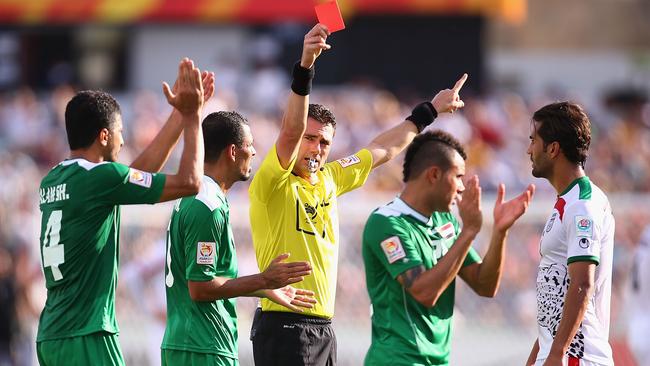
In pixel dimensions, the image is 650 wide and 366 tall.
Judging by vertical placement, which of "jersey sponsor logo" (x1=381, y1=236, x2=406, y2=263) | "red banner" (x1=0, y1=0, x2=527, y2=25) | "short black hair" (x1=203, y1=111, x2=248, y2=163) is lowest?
"jersey sponsor logo" (x1=381, y1=236, x2=406, y2=263)

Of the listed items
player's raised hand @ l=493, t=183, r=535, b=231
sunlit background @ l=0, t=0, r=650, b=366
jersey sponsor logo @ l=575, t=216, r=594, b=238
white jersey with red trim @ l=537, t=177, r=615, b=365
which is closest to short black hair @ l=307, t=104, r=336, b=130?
player's raised hand @ l=493, t=183, r=535, b=231

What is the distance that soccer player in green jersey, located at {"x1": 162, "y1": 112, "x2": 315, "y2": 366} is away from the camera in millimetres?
7270

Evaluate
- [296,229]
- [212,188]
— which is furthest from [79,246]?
[296,229]

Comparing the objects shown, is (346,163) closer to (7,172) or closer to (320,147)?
(320,147)

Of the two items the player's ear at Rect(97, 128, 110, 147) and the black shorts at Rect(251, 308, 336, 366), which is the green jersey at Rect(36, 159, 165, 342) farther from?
the black shorts at Rect(251, 308, 336, 366)

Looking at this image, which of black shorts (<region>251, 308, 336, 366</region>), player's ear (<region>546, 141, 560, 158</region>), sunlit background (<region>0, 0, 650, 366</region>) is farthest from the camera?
sunlit background (<region>0, 0, 650, 366</region>)

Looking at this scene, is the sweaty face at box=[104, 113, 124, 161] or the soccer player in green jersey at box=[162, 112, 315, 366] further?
the soccer player in green jersey at box=[162, 112, 315, 366]

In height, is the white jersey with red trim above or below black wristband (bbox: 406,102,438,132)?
below

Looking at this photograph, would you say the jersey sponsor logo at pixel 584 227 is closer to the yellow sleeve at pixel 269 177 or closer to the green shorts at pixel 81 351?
the yellow sleeve at pixel 269 177

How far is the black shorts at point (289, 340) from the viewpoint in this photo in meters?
7.75

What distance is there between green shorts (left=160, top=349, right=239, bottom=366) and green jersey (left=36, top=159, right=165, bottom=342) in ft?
1.62

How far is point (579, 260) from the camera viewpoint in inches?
277

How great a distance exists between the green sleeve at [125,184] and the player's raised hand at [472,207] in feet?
5.88

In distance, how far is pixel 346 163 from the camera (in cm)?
848
